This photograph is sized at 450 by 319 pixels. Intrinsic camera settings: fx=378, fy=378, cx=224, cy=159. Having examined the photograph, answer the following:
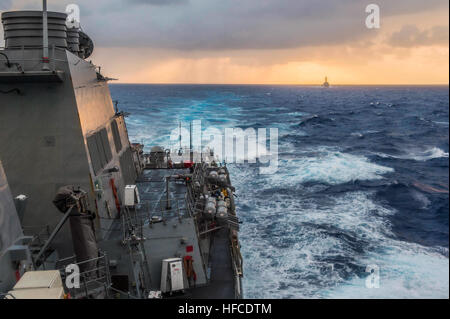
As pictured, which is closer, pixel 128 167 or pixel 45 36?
pixel 45 36

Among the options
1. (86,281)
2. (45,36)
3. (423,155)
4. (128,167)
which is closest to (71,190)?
(86,281)

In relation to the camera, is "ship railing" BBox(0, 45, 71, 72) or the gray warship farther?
"ship railing" BBox(0, 45, 71, 72)

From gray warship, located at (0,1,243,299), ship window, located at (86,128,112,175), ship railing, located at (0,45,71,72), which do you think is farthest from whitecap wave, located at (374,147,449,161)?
ship railing, located at (0,45,71,72)

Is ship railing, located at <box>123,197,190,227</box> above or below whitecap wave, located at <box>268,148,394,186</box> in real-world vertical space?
above

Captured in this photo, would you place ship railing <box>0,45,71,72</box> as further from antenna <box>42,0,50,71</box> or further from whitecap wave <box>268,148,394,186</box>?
whitecap wave <box>268,148,394,186</box>

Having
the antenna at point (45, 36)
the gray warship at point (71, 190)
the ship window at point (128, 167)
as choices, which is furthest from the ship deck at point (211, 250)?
the antenna at point (45, 36)

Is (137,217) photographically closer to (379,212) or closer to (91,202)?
(91,202)

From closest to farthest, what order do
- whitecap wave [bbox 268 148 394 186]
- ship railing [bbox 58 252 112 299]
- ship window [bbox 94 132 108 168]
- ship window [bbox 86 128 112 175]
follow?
ship railing [bbox 58 252 112 299], ship window [bbox 86 128 112 175], ship window [bbox 94 132 108 168], whitecap wave [bbox 268 148 394 186]

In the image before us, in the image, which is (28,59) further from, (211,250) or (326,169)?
(326,169)

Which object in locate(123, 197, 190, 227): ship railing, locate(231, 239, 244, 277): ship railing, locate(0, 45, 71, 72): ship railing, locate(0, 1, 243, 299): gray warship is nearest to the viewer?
locate(0, 1, 243, 299): gray warship

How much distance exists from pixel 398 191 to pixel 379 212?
5349mm

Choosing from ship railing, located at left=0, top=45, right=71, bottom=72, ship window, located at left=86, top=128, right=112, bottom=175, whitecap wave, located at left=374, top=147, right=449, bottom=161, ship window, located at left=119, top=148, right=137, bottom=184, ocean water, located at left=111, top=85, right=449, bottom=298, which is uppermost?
ship railing, located at left=0, top=45, right=71, bottom=72
